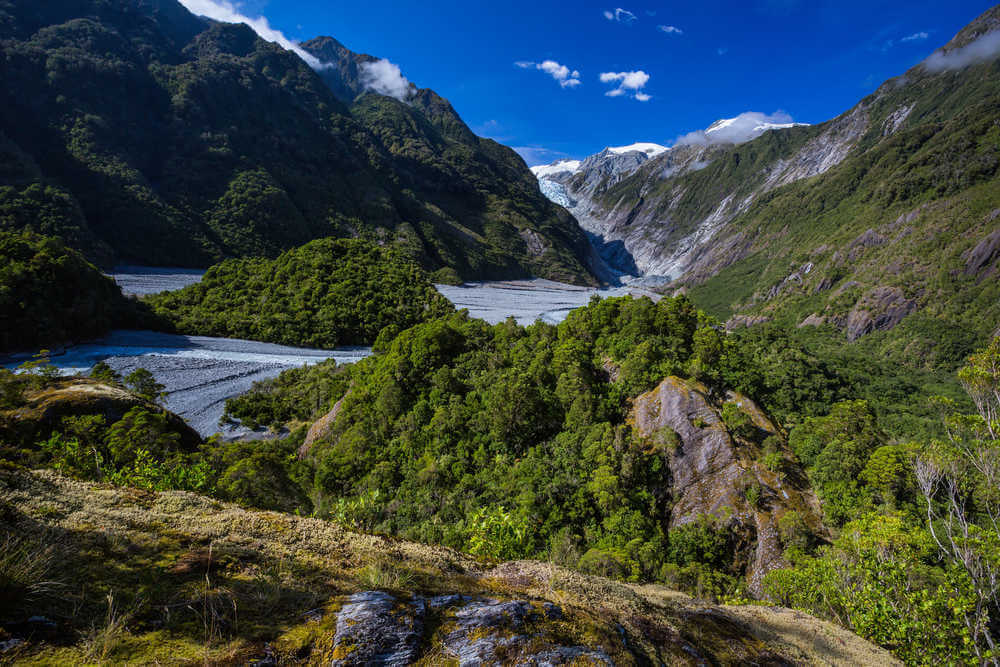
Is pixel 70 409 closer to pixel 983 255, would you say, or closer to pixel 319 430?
pixel 319 430

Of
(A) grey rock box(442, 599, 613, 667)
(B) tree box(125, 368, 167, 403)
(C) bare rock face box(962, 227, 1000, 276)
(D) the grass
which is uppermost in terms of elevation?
(C) bare rock face box(962, 227, 1000, 276)

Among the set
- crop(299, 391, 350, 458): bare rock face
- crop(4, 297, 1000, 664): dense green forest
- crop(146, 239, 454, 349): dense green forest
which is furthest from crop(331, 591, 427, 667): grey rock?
crop(146, 239, 454, 349): dense green forest

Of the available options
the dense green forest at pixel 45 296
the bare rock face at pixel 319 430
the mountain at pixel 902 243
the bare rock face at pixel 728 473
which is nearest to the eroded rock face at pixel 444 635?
the bare rock face at pixel 728 473

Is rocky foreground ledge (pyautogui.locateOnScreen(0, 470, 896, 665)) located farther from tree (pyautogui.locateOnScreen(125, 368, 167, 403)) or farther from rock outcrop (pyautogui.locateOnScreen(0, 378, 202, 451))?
tree (pyautogui.locateOnScreen(125, 368, 167, 403))

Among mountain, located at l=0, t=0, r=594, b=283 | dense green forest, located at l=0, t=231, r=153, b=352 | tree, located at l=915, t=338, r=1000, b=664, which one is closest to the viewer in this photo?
tree, located at l=915, t=338, r=1000, b=664

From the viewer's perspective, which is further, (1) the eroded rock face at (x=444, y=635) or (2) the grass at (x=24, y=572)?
(1) the eroded rock face at (x=444, y=635)

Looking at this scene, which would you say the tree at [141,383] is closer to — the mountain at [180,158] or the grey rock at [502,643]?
the grey rock at [502,643]
